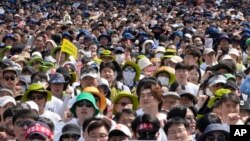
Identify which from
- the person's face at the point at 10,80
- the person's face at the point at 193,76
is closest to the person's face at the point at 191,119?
the person's face at the point at 193,76

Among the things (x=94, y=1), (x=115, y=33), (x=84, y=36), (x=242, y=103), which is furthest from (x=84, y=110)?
(x=94, y=1)

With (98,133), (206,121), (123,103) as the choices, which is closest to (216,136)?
(206,121)

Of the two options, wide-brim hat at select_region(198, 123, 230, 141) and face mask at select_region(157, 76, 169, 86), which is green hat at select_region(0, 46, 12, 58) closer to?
face mask at select_region(157, 76, 169, 86)

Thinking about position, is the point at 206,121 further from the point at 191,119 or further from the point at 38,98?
the point at 38,98

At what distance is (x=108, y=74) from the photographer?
10.8m

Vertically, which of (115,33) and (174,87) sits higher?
(115,33)

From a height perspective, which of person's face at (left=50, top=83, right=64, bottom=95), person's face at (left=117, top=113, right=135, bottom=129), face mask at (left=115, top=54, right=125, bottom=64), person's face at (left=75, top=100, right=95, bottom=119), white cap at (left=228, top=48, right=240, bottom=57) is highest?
face mask at (left=115, top=54, right=125, bottom=64)

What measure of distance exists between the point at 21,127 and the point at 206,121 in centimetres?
193

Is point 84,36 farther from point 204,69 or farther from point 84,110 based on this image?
point 84,110

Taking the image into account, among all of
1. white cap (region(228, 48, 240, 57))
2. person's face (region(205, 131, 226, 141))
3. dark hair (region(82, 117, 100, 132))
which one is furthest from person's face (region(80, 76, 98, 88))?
white cap (region(228, 48, 240, 57))

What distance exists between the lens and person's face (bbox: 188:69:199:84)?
1101 centimetres

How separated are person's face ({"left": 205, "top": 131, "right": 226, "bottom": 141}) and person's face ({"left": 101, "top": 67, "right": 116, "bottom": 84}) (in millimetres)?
3698

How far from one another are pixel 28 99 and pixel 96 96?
36.1 inches

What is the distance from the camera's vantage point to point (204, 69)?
12.1 m
